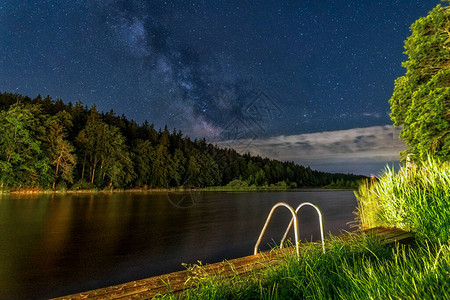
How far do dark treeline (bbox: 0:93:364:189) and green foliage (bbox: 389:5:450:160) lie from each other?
155ft

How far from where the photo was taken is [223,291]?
315 cm

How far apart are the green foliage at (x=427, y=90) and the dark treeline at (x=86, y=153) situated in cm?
4734

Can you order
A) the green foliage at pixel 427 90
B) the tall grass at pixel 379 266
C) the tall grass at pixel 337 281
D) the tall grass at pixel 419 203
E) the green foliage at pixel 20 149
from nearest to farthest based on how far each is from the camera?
1. the tall grass at pixel 337 281
2. the tall grass at pixel 379 266
3. the tall grass at pixel 419 203
4. the green foliage at pixel 427 90
5. the green foliage at pixel 20 149

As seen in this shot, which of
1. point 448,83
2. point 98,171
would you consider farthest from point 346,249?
point 98,171

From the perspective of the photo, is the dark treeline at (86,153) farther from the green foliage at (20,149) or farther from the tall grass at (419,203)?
the tall grass at (419,203)

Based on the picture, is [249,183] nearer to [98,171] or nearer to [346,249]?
[98,171]

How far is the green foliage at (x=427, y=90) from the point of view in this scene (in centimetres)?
1352

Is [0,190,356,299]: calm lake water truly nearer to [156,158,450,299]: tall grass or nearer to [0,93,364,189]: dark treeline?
[156,158,450,299]: tall grass

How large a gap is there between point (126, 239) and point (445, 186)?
1227 cm

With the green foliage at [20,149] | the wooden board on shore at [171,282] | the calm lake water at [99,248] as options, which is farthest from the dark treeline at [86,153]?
the wooden board on shore at [171,282]

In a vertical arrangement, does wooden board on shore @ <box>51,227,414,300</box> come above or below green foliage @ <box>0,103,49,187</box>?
below

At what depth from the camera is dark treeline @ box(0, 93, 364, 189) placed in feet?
137

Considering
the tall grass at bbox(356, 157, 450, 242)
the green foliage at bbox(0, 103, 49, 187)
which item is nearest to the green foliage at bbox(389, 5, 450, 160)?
the tall grass at bbox(356, 157, 450, 242)

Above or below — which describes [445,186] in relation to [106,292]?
above
